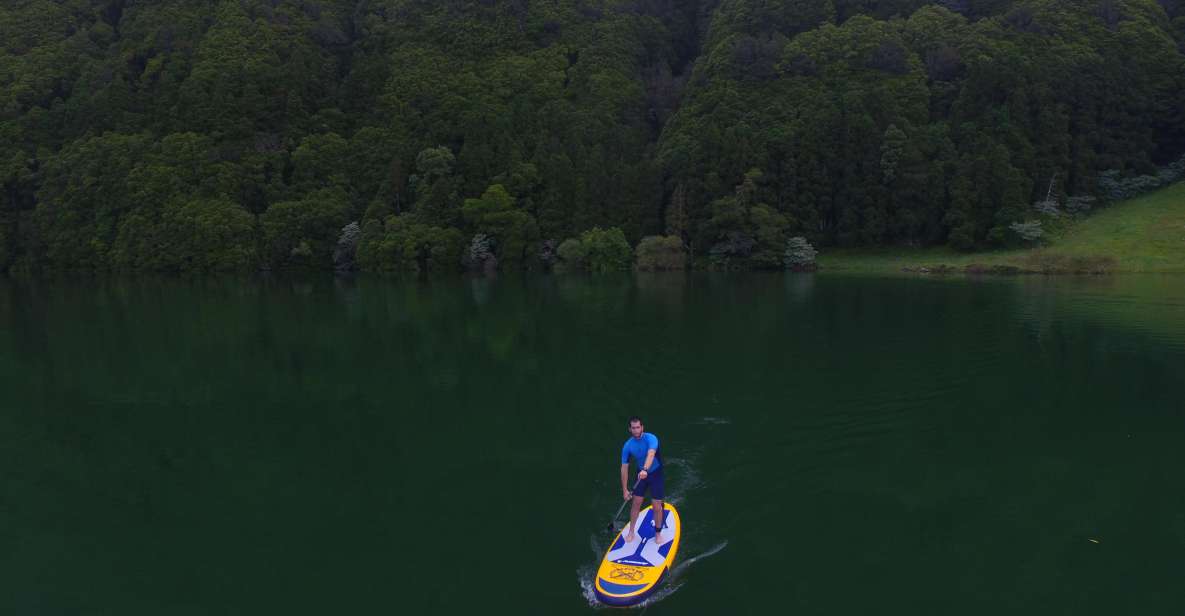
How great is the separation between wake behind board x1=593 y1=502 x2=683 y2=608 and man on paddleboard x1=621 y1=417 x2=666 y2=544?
0.19 meters

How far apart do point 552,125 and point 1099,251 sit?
68479 mm

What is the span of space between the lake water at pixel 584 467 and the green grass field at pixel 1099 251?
35210mm

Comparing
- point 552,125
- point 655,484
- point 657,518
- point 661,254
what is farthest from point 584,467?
point 552,125

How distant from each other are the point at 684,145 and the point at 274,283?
51418 mm

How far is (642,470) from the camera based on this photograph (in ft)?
47.5

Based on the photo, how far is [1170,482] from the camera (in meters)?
17.7

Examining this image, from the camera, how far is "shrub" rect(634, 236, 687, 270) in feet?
290

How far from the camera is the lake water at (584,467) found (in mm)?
13531

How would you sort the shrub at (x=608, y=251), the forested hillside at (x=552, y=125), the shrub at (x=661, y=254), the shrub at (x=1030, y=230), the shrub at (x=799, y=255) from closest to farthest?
the shrub at (x=1030, y=230) → the shrub at (x=799, y=255) → the forested hillside at (x=552, y=125) → the shrub at (x=661, y=254) → the shrub at (x=608, y=251)

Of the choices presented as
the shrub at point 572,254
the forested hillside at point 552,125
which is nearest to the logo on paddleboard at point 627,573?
the forested hillside at point 552,125

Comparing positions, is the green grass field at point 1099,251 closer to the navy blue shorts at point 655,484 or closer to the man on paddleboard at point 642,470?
the navy blue shorts at point 655,484

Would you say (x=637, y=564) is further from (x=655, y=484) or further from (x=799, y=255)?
(x=799, y=255)

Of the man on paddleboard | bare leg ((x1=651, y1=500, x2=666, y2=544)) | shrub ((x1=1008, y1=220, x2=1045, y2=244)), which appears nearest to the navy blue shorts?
the man on paddleboard

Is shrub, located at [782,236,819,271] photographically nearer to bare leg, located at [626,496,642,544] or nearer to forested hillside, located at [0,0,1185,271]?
forested hillside, located at [0,0,1185,271]
